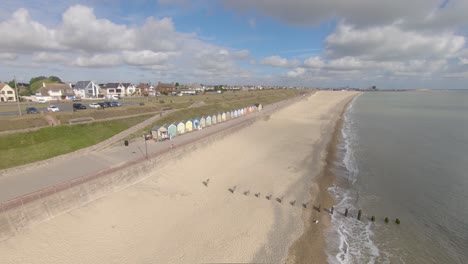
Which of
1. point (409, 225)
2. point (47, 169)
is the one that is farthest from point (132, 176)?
point (409, 225)

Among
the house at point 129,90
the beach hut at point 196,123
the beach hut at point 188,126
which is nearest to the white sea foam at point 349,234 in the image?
the beach hut at point 188,126

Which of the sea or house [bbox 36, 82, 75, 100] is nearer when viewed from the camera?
the sea

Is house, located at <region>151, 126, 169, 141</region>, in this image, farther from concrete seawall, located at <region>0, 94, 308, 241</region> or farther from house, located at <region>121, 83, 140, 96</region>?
house, located at <region>121, 83, 140, 96</region>

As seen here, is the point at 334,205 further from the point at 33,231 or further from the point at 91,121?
the point at 91,121

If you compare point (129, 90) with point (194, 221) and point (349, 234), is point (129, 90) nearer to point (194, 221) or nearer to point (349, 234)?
point (194, 221)

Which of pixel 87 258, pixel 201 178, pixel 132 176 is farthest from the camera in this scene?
pixel 201 178

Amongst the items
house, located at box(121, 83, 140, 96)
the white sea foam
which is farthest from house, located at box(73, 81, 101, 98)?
the white sea foam
